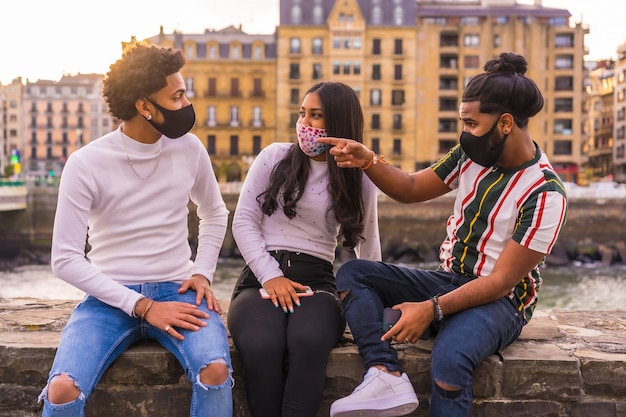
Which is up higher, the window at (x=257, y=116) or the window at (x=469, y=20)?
the window at (x=469, y=20)

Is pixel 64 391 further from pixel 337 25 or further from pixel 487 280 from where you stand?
pixel 337 25

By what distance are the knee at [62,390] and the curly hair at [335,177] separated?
1.13 metres

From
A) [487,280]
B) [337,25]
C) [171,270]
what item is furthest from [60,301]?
[337,25]

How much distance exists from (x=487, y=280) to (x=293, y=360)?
794 millimetres

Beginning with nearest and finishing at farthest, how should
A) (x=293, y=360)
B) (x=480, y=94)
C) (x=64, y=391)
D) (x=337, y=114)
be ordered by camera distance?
(x=64, y=391) < (x=293, y=360) < (x=480, y=94) < (x=337, y=114)

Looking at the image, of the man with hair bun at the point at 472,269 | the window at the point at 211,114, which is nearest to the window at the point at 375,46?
the window at the point at 211,114

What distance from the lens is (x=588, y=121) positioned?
2687 inches

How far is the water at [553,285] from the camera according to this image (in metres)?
18.6

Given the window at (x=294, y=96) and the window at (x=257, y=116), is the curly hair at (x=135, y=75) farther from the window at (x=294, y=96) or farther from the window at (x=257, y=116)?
the window at (x=257, y=116)

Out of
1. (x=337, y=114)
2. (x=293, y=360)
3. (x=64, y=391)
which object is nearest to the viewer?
(x=64, y=391)

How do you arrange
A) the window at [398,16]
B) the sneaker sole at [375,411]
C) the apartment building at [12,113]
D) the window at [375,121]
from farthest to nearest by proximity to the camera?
the apartment building at [12,113] → the window at [375,121] → the window at [398,16] → the sneaker sole at [375,411]

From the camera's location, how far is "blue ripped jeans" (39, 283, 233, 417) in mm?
2490

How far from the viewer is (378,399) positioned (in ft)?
8.47

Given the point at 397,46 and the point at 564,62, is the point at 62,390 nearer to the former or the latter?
the point at 397,46
